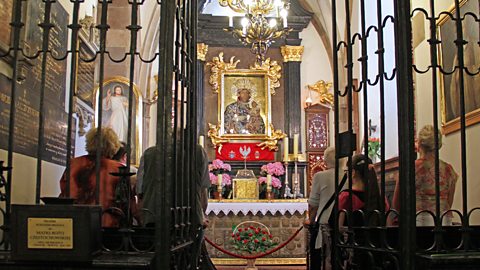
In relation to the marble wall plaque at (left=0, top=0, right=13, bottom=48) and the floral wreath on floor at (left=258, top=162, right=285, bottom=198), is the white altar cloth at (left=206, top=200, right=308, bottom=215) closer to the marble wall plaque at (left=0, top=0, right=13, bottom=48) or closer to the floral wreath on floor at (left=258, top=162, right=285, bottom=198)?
the floral wreath on floor at (left=258, top=162, right=285, bottom=198)

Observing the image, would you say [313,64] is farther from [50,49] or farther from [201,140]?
[50,49]

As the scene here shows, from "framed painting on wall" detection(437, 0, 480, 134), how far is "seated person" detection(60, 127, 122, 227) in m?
2.61

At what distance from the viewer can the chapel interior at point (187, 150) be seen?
7.76ft

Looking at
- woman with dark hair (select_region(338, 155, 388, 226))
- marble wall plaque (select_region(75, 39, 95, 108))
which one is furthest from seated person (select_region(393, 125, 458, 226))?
marble wall plaque (select_region(75, 39, 95, 108))

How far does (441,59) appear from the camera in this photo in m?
5.27

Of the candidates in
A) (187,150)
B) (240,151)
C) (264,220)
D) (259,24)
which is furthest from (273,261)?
(187,150)

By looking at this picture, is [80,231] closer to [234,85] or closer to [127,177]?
[127,177]

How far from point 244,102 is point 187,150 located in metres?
9.09

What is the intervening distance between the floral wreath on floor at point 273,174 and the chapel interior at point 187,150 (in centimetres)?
5

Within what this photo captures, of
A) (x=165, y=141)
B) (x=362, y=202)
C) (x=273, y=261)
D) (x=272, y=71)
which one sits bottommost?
(x=273, y=261)

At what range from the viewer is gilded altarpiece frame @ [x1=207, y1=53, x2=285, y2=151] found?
39.4ft

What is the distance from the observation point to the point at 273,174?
1143cm

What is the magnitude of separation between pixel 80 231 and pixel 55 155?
2.07 metres

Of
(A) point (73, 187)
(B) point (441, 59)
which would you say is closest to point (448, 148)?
(B) point (441, 59)
